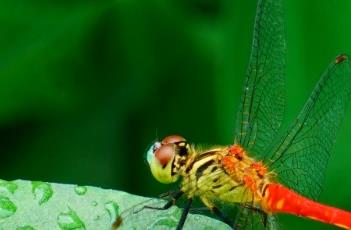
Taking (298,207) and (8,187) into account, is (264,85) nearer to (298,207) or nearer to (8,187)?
(298,207)

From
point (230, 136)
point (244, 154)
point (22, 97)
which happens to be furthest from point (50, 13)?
point (244, 154)

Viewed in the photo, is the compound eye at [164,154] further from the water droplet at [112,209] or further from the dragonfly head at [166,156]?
the water droplet at [112,209]

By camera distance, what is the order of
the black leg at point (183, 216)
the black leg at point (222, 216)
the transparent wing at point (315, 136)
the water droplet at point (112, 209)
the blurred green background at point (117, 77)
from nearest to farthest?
the water droplet at point (112, 209)
the black leg at point (183, 216)
the black leg at point (222, 216)
the transparent wing at point (315, 136)
the blurred green background at point (117, 77)

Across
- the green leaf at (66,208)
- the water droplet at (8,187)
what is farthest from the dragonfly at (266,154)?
the water droplet at (8,187)

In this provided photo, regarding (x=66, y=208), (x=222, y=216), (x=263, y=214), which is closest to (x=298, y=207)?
(x=263, y=214)

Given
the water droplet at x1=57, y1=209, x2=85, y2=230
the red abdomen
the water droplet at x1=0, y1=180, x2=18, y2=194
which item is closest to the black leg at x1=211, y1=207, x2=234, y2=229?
the red abdomen

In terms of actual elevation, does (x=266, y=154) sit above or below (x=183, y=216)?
above

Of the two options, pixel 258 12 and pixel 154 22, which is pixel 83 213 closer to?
pixel 258 12
